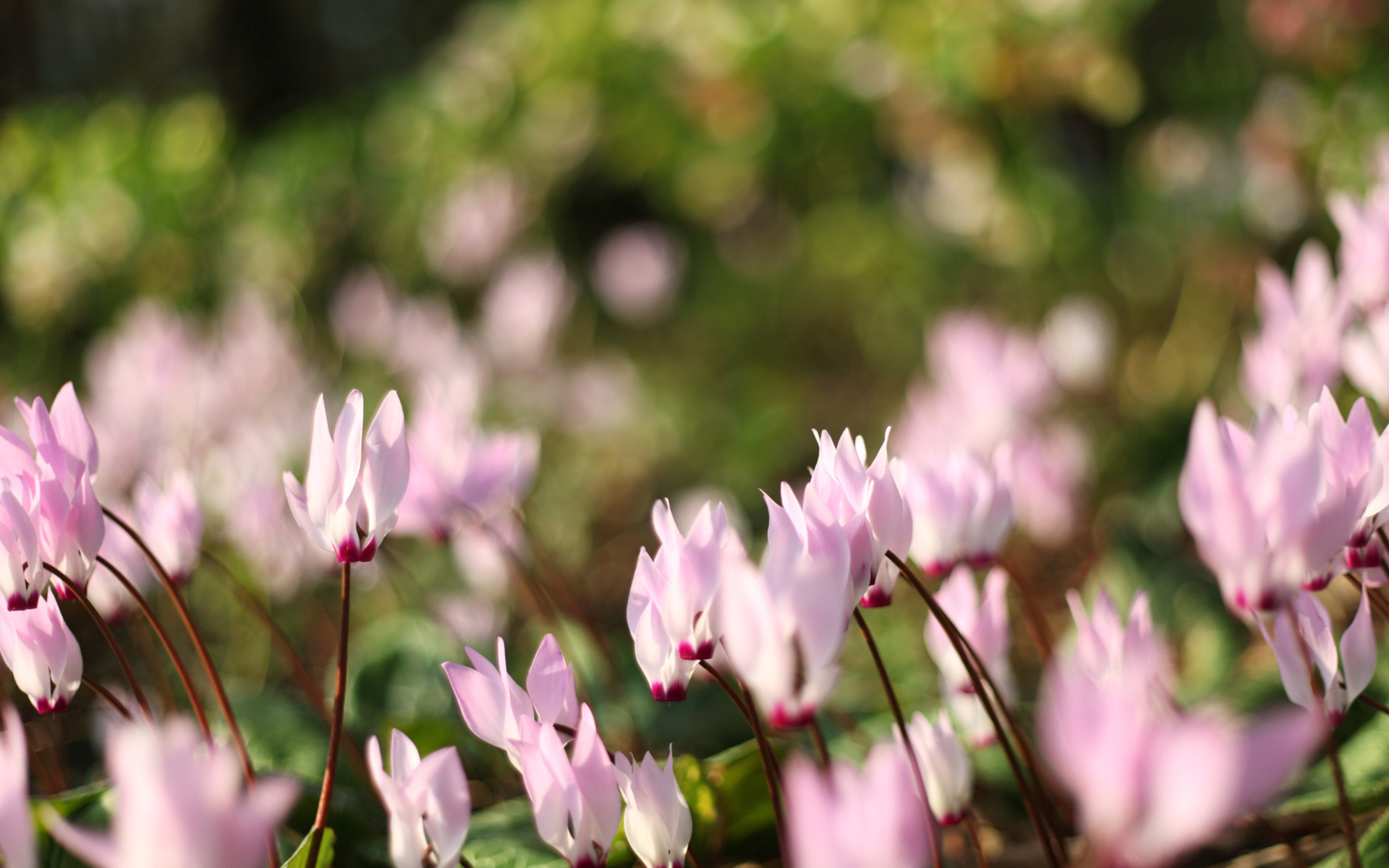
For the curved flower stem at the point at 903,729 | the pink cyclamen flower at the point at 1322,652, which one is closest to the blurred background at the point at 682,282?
the curved flower stem at the point at 903,729

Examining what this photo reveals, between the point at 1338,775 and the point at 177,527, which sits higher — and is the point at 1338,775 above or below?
below

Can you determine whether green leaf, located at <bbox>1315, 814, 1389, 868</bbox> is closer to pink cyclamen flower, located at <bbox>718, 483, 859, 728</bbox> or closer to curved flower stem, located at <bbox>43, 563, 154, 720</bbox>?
pink cyclamen flower, located at <bbox>718, 483, 859, 728</bbox>

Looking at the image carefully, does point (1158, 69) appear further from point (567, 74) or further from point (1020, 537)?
point (1020, 537)

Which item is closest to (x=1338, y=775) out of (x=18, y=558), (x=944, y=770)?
(x=944, y=770)

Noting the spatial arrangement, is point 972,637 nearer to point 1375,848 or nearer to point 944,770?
point 944,770

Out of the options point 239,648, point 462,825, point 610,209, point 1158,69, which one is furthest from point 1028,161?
point 610,209

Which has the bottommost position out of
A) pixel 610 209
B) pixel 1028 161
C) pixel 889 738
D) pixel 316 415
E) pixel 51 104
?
pixel 889 738
